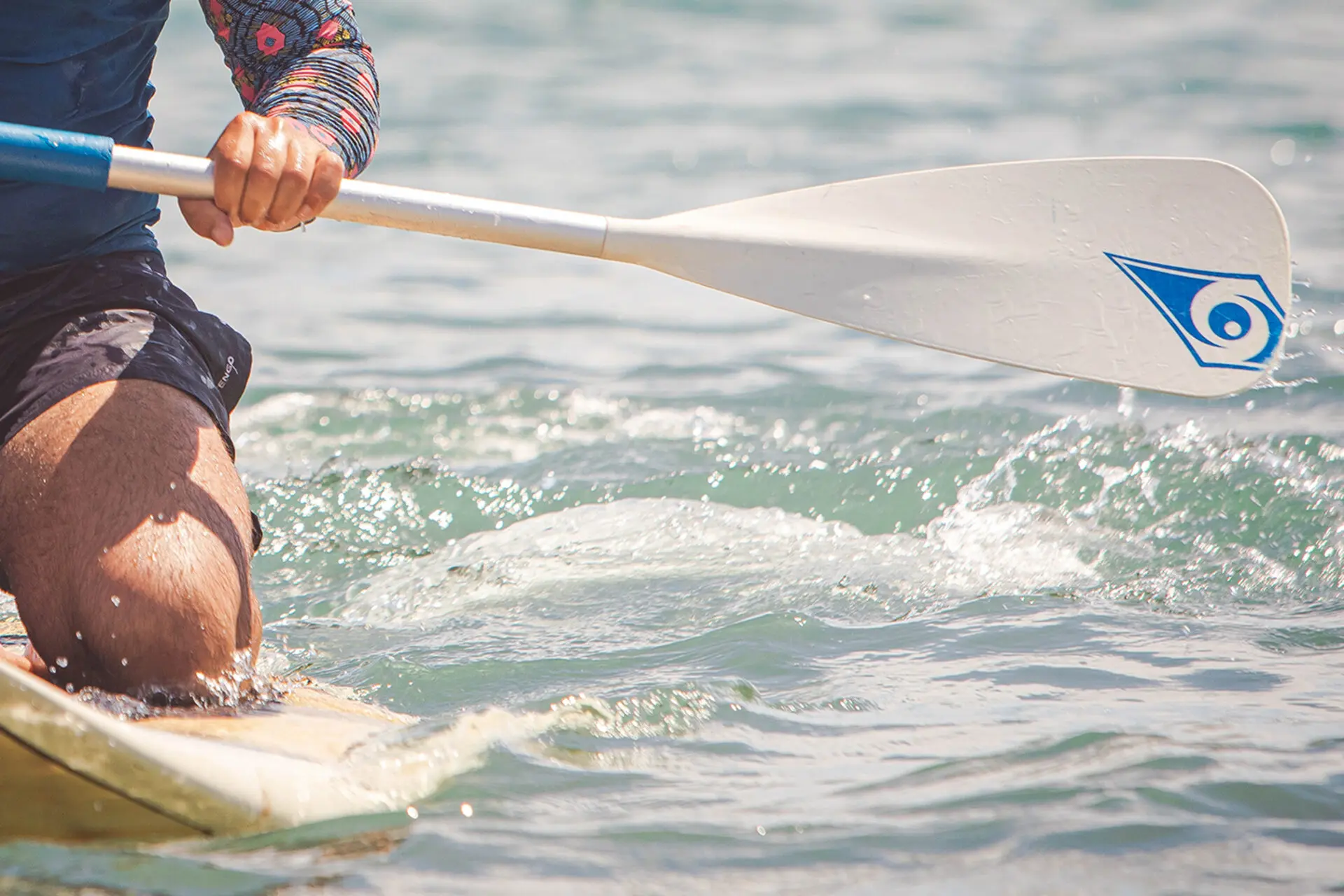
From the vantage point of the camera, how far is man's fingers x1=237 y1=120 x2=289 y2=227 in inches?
82.7

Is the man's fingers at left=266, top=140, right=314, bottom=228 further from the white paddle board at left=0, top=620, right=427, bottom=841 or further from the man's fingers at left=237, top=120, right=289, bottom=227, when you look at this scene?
the white paddle board at left=0, top=620, right=427, bottom=841

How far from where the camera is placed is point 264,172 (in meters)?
2.10

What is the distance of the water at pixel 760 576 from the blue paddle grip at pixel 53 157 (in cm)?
92

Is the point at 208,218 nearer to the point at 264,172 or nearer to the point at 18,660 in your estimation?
the point at 264,172

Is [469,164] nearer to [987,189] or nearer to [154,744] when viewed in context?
[987,189]

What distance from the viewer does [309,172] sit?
83.9 inches

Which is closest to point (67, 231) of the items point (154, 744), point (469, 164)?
point (154, 744)

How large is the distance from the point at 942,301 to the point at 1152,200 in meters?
0.48

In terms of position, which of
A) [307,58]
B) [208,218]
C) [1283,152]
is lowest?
[208,218]

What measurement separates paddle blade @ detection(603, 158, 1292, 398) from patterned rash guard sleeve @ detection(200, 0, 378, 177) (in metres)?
0.61

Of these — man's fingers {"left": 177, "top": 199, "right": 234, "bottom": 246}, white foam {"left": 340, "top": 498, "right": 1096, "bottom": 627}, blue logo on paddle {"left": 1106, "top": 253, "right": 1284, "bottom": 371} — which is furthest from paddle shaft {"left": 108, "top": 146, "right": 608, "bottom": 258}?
blue logo on paddle {"left": 1106, "top": 253, "right": 1284, "bottom": 371}

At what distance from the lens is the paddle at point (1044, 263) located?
9.20 ft

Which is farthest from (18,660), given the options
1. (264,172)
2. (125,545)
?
(264,172)

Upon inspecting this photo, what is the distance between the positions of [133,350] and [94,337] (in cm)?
6
